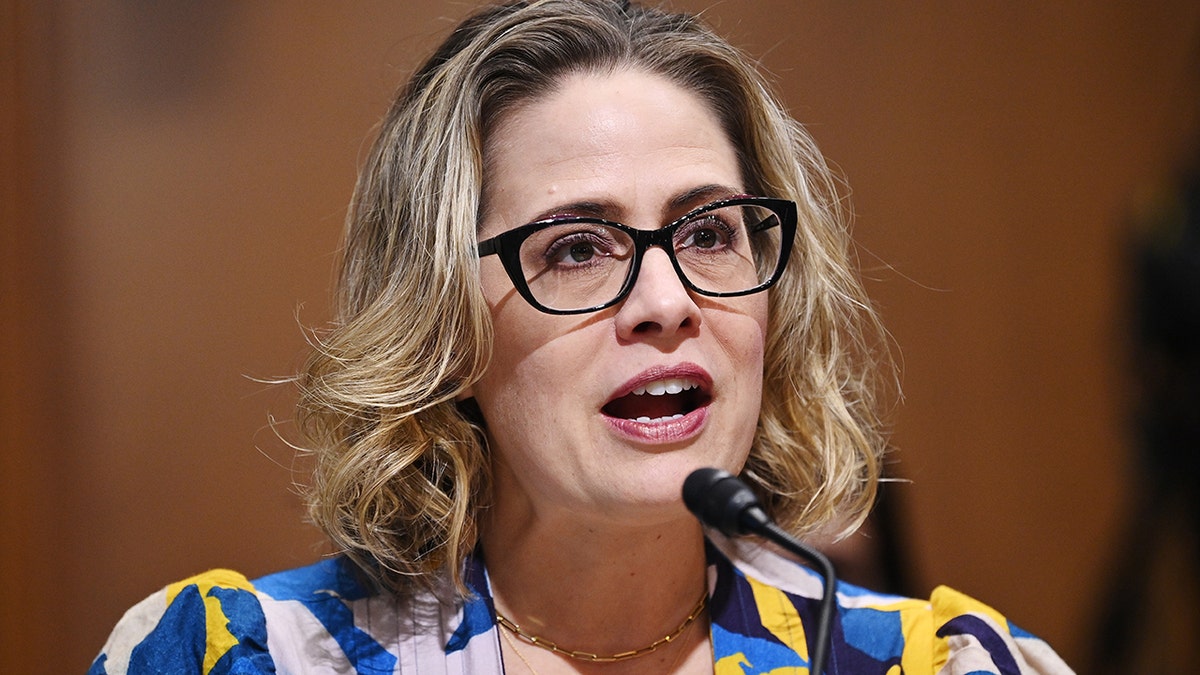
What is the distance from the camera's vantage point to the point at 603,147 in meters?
1.31

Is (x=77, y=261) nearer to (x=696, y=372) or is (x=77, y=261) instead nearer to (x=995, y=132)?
(x=696, y=372)

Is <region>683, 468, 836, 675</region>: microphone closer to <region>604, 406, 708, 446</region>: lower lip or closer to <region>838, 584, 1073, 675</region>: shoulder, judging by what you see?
<region>604, 406, 708, 446</region>: lower lip

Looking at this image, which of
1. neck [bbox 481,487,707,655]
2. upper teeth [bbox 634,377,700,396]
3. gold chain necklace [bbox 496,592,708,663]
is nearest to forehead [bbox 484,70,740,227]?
upper teeth [bbox 634,377,700,396]

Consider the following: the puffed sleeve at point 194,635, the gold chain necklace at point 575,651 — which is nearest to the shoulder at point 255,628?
the puffed sleeve at point 194,635

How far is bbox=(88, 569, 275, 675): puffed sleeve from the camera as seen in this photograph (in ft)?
4.22

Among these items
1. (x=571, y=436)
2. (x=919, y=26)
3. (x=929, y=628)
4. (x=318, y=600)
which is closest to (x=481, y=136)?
(x=571, y=436)

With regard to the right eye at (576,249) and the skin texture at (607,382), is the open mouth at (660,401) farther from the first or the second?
the right eye at (576,249)

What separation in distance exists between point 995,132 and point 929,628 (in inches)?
62.2

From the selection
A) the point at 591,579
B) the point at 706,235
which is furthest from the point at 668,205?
the point at 591,579

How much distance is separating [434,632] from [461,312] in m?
0.39

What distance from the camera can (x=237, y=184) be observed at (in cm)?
216

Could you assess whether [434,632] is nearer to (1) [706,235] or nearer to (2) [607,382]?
(2) [607,382]

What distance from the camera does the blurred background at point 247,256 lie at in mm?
2057

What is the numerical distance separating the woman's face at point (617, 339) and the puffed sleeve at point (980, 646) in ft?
1.16
